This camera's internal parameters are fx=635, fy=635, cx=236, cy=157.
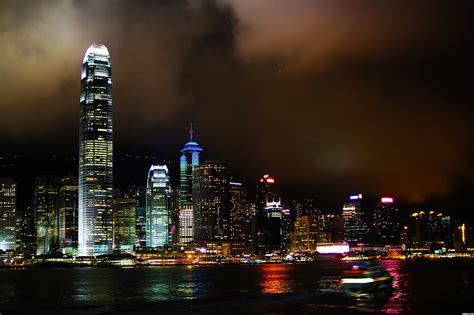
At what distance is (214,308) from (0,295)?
48242mm

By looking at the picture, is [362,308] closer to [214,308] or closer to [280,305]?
[280,305]

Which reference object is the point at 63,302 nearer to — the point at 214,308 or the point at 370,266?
the point at 214,308

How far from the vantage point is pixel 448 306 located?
57.8 m

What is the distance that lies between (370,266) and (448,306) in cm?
1020

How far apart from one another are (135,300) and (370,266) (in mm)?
27080

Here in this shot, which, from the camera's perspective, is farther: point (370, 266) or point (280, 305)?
point (370, 266)

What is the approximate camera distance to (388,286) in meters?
69.1

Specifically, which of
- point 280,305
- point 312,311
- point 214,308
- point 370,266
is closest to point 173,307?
point 214,308

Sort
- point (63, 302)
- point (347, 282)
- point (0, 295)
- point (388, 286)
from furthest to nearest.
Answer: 1. point (0, 295)
2. point (63, 302)
3. point (388, 286)
4. point (347, 282)

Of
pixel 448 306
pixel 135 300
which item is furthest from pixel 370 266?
pixel 135 300

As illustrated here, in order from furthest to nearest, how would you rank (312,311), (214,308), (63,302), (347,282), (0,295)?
(0,295) → (63,302) → (347,282) → (214,308) → (312,311)

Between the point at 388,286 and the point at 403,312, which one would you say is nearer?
the point at 403,312

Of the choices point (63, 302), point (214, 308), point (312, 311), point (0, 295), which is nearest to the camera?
point (312, 311)

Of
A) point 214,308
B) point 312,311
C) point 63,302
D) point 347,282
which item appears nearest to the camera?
point 312,311
